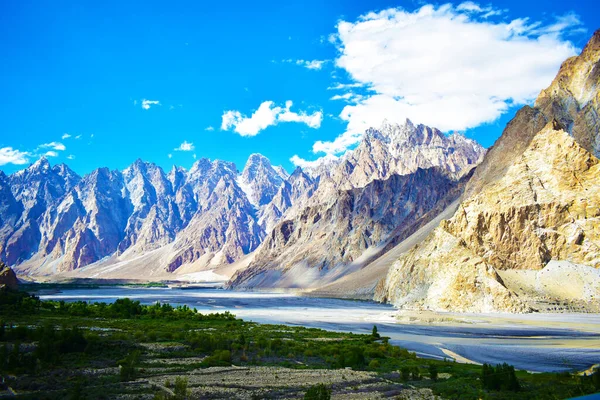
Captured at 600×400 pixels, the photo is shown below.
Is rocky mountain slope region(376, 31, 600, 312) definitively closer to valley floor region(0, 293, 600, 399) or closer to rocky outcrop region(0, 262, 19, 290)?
valley floor region(0, 293, 600, 399)

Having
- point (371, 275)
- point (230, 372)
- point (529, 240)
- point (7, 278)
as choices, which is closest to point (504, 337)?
point (230, 372)

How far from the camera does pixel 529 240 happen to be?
291ft

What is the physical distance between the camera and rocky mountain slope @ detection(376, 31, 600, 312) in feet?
265

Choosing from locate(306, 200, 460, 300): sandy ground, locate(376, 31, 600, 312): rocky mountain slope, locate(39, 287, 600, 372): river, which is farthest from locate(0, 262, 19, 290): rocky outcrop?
locate(306, 200, 460, 300): sandy ground

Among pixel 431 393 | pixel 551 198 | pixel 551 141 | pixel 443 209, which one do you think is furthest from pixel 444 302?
pixel 443 209

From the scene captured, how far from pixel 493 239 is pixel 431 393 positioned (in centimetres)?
7945

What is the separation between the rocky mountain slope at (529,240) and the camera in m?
80.7

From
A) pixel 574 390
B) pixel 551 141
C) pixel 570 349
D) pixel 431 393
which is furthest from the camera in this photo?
pixel 551 141

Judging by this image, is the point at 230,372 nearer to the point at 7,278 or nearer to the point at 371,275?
the point at 7,278

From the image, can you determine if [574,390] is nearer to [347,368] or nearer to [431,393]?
[431,393]

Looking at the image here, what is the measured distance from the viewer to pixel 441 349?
42438 mm

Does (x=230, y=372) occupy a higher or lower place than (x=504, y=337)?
higher

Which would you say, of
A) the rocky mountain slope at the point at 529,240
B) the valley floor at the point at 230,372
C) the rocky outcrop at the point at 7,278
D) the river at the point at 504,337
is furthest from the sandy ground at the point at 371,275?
the valley floor at the point at 230,372

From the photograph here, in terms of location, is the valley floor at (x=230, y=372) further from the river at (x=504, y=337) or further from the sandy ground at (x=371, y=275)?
the sandy ground at (x=371, y=275)
